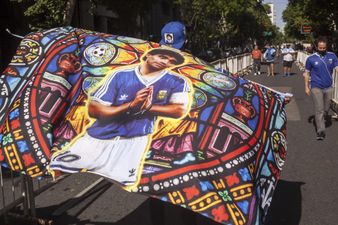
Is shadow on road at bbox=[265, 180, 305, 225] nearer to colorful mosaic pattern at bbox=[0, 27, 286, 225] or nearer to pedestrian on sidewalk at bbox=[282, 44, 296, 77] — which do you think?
colorful mosaic pattern at bbox=[0, 27, 286, 225]

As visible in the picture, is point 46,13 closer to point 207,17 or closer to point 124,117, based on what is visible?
point 124,117

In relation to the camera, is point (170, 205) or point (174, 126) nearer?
point (174, 126)

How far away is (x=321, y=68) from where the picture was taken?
8.19m

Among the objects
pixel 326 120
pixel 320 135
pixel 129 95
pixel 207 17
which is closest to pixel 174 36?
pixel 129 95

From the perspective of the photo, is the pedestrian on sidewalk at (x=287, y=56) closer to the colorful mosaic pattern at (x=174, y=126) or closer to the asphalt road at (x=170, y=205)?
the asphalt road at (x=170, y=205)

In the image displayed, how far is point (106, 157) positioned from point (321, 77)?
20.4 ft

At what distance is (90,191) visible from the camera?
5.57 metres

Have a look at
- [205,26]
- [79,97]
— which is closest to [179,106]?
[79,97]

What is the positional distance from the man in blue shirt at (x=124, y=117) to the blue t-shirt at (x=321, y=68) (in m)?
5.81

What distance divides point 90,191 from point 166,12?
4657cm

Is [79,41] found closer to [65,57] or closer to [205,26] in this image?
[65,57]

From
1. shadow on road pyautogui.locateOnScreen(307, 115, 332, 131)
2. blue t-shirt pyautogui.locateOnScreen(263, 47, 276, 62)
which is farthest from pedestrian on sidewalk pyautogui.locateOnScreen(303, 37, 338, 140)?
blue t-shirt pyautogui.locateOnScreen(263, 47, 276, 62)

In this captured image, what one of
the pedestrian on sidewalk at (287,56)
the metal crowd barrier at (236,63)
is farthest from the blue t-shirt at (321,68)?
the pedestrian on sidewalk at (287,56)

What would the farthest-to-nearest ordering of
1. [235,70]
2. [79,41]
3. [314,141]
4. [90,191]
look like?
1. [235,70]
2. [314,141]
3. [90,191]
4. [79,41]
